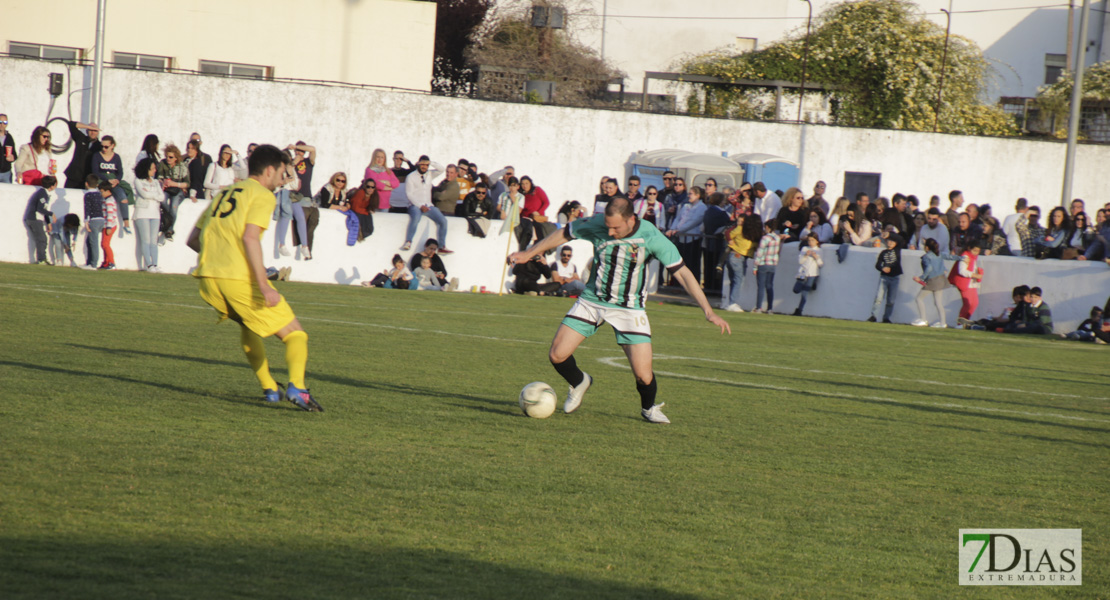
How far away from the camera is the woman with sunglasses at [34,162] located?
20.6 m

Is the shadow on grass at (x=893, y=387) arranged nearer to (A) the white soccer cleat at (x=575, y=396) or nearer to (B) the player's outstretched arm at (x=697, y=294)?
(A) the white soccer cleat at (x=575, y=396)

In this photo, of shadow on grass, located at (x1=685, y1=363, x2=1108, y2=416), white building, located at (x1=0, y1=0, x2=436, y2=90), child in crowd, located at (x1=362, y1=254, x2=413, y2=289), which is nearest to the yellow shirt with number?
shadow on grass, located at (x1=685, y1=363, x2=1108, y2=416)

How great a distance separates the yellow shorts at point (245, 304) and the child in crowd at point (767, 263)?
14378 millimetres

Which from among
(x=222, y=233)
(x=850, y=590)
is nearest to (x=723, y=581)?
(x=850, y=590)

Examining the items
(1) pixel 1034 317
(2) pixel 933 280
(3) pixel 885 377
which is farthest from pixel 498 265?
(3) pixel 885 377

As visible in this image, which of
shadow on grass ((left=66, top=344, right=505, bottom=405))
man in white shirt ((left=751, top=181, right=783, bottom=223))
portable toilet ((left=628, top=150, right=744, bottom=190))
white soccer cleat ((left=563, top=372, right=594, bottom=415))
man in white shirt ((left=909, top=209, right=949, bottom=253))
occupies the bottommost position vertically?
shadow on grass ((left=66, top=344, right=505, bottom=405))

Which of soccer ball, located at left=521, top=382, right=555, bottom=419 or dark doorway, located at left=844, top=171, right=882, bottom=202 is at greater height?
dark doorway, located at left=844, top=171, right=882, bottom=202

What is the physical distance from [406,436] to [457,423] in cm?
66

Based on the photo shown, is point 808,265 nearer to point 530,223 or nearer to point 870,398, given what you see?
point 530,223

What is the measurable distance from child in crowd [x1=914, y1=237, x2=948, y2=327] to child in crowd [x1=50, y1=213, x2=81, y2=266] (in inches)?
568

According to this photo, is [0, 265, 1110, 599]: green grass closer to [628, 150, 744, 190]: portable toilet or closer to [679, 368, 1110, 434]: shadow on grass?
[679, 368, 1110, 434]: shadow on grass

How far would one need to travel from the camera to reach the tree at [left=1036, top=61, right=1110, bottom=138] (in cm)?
4062

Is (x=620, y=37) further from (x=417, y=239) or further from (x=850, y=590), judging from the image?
(x=850, y=590)

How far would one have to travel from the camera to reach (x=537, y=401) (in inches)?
309
